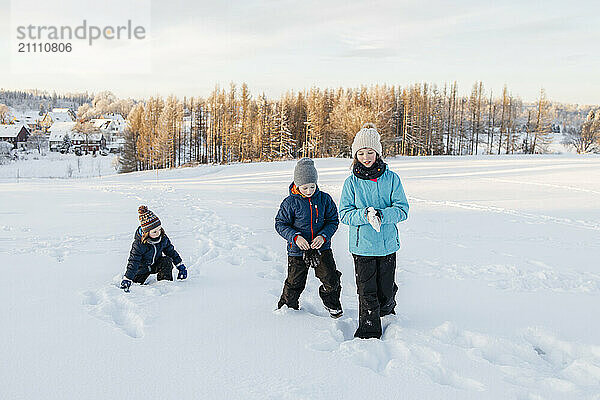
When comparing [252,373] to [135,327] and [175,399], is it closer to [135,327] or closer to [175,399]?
[175,399]

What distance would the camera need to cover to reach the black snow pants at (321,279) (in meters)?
4.06

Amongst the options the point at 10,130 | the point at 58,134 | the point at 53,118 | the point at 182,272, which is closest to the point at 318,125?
the point at 182,272

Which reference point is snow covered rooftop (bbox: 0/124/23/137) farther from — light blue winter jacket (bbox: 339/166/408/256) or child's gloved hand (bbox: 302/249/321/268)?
light blue winter jacket (bbox: 339/166/408/256)

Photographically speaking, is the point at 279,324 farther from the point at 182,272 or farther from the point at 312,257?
the point at 182,272

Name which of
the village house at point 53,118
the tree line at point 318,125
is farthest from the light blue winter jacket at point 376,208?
the village house at point 53,118

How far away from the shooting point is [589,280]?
536 centimetres

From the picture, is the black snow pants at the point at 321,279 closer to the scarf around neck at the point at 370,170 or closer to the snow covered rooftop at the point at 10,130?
the scarf around neck at the point at 370,170

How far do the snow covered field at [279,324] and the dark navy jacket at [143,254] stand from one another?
27 cm

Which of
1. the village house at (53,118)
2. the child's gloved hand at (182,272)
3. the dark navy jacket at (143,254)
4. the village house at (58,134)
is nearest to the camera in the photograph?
the dark navy jacket at (143,254)

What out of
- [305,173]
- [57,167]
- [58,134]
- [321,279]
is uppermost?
[58,134]

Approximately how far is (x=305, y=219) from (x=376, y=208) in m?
0.71

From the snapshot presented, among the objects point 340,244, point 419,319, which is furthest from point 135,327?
point 340,244

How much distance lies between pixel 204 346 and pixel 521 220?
9076 millimetres

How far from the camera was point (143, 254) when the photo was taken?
496 centimetres
